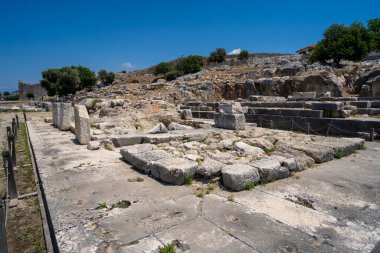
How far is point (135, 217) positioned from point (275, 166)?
114 inches

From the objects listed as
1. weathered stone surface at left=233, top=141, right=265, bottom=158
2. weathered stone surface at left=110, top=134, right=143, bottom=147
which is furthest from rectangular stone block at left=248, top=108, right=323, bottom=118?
weathered stone surface at left=110, top=134, right=143, bottom=147

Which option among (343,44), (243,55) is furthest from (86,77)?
Result: (343,44)

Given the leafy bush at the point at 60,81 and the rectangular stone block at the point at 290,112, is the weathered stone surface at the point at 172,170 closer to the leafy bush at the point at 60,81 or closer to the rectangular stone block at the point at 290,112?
the rectangular stone block at the point at 290,112

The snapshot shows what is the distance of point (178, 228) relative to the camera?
326 cm

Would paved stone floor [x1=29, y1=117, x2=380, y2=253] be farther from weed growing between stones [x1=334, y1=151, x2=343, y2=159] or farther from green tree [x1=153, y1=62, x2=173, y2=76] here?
Result: green tree [x1=153, y1=62, x2=173, y2=76]

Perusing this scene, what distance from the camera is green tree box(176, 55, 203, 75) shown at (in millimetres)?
51250

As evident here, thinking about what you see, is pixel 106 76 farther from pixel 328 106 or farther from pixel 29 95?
pixel 328 106

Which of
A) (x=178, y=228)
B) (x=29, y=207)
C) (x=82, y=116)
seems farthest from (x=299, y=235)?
(x=82, y=116)

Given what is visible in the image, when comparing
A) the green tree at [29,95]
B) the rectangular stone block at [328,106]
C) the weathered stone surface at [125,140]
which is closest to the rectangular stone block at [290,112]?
the rectangular stone block at [328,106]

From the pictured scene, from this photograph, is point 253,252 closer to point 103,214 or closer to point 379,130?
point 103,214

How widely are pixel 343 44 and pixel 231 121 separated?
96.0ft

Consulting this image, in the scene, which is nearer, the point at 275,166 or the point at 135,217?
the point at 135,217

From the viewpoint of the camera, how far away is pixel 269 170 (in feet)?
16.5

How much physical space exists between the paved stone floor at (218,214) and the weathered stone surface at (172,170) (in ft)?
0.55
